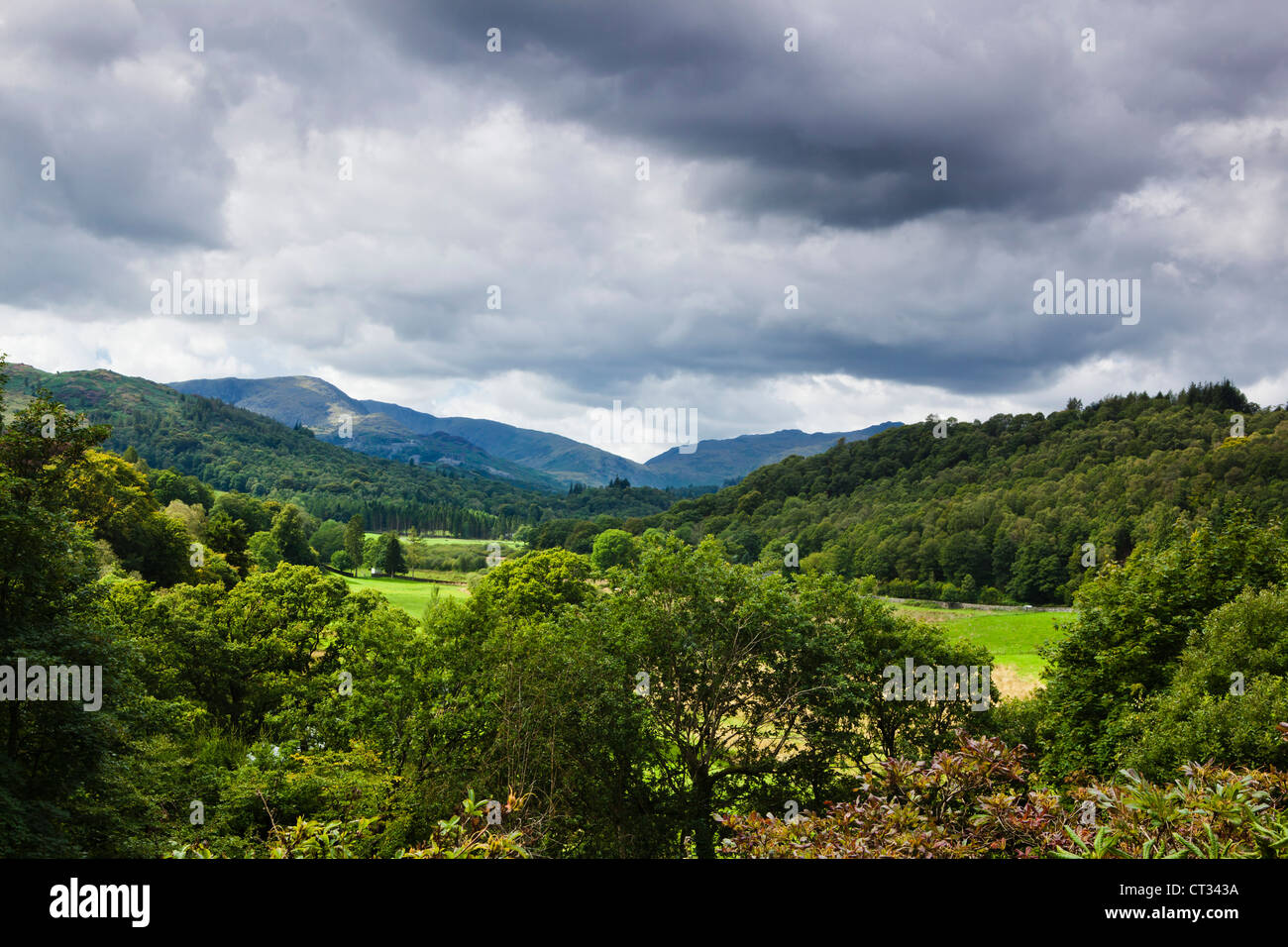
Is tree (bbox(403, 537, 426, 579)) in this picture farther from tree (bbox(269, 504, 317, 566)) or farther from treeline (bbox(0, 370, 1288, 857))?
treeline (bbox(0, 370, 1288, 857))

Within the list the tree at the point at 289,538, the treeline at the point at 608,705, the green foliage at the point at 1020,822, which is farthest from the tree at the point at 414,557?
the green foliage at the point at 1020,822

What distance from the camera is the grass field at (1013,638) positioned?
4153cm

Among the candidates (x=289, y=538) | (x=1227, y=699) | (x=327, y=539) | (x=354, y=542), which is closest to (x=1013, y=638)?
(x=1227, y=699)

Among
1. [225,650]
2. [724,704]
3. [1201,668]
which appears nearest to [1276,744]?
[1201,668]

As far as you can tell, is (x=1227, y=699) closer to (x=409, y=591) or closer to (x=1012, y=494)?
(x=409, y=591)

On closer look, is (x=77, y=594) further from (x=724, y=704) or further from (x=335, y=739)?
(x=724, y=704)

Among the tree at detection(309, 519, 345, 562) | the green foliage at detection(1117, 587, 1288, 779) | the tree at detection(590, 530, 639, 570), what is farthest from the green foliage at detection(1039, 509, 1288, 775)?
the tree at detection(309, 519, 345, 562)

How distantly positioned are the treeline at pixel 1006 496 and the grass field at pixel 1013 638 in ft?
59.6

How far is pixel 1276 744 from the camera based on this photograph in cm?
1395

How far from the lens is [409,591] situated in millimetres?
95438

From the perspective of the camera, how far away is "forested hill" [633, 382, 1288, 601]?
10519 centimetres

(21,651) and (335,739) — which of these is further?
(335,739)

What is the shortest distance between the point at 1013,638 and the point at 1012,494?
7732cm
